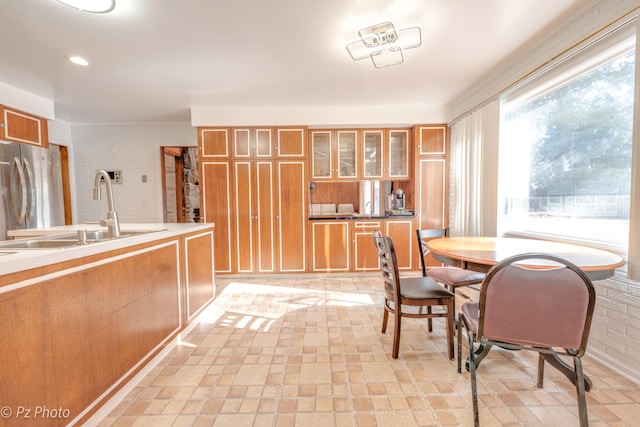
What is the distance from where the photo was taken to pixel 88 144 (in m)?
Answer: 4.62

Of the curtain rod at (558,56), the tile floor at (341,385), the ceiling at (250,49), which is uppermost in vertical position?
the ceiling at (250,49)

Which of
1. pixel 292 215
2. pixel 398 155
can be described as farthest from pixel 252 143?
pixel 398 155

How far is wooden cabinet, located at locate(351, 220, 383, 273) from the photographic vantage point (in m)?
3.97

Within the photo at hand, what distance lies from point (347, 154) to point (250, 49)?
6.79 ft

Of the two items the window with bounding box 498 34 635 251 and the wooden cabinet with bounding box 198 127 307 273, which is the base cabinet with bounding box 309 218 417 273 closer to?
the wooden cabinet with bounding box 198 127 307 273

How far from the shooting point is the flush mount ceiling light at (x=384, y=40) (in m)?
1.98

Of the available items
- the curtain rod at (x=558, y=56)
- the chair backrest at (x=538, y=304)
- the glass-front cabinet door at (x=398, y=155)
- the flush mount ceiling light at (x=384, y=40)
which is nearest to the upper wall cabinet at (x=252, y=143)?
the glass-front cabinet door at (x=398, y=155)

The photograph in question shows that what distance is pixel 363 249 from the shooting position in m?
3.99

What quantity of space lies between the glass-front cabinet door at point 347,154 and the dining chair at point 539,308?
301cm

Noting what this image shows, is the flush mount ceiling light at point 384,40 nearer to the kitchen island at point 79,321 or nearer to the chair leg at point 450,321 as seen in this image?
the chair leg at point 450,321

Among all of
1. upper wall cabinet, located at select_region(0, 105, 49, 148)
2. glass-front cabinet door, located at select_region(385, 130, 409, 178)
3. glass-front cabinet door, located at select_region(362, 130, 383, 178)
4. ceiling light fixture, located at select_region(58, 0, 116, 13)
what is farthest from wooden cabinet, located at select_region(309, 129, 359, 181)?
upper wall cabinet, located at select_region(0, 105, 49, 148)

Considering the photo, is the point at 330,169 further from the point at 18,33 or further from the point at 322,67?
the point at 18,33

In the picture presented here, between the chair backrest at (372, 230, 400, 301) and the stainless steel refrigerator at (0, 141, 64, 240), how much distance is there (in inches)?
153

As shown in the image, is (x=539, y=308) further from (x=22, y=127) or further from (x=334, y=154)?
(x=22, y=127)
